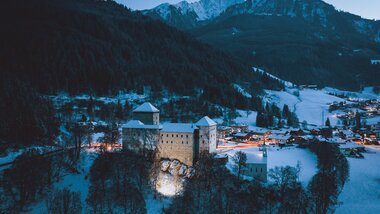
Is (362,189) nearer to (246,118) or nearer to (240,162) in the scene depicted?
(240,162)

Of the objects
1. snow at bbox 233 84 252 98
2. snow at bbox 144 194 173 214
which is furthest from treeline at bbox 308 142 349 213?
snow at bbox 233 84 252 98

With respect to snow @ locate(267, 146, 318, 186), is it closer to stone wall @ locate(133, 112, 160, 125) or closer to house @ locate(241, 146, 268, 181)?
house @ locate(241, 146, 268, 181)

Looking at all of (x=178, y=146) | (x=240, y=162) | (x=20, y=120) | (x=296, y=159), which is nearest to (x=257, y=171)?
(x=240, y=162)

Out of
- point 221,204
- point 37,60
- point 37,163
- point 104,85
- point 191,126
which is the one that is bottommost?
point 221,204

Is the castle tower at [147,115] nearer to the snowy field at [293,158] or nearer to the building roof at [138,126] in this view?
the building roof at [138,126]

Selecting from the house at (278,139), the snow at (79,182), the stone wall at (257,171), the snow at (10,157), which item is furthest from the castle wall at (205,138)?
the snow at (10,157)

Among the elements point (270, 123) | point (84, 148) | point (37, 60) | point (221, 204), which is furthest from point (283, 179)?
point (37, 60)

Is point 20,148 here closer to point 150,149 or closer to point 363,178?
point 150,149
